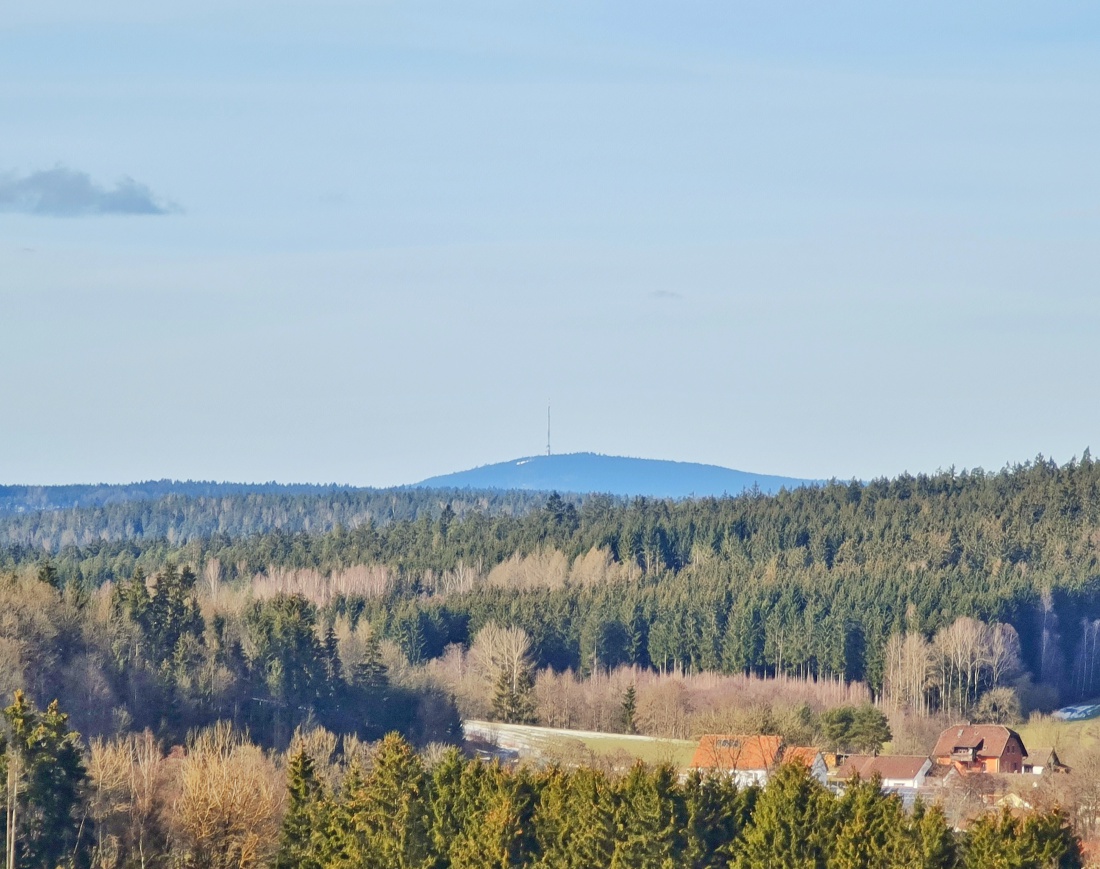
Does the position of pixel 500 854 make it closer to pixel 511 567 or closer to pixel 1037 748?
pixel 1037 748

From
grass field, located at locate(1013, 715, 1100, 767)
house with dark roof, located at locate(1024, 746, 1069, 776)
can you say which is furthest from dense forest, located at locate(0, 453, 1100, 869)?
house with dark roof, located at locate(1024, 746, 1069, 776)

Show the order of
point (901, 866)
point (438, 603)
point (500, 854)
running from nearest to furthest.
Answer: point (901, 866)
point (500, 854)
point (438, 603)

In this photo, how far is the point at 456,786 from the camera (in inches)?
2368

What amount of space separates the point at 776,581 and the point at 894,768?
6099 cm

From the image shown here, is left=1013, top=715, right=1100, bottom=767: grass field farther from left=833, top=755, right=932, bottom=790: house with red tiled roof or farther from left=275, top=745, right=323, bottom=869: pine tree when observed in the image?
left=275, top=745, right=323, bottom=869: pine tree

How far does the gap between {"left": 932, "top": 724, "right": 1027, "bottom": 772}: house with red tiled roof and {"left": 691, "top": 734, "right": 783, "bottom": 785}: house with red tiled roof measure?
11677 millimetres

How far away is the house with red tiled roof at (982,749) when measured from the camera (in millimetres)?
104188

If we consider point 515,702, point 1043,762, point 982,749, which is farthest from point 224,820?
point 515,702

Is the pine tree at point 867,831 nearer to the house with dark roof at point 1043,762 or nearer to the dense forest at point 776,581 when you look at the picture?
the house with dark roof at point 1043,762

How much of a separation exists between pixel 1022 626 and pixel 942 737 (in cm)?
3138

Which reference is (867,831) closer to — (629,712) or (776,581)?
(629,712)

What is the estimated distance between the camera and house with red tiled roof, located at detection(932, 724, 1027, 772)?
104 metres

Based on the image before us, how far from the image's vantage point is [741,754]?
309 ft

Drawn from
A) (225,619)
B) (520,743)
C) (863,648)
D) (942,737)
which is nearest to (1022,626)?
(863,648)
